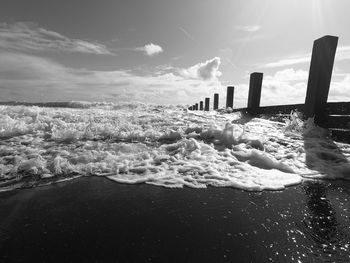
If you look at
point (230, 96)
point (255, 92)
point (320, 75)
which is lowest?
point (230, 96)

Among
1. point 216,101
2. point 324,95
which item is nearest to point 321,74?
point 324,95

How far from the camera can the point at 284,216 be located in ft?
9.79

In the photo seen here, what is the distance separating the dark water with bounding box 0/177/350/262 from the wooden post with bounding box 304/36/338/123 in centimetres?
435

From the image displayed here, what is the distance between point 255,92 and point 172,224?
1098cm

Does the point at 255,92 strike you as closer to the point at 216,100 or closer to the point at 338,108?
the point at 338,108

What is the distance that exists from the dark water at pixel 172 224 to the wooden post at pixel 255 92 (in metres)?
9.17

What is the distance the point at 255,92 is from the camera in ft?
41.5

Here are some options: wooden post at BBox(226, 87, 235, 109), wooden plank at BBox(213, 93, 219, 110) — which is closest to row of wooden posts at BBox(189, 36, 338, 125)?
wooden post at BBox(226, 87, 235, 109)

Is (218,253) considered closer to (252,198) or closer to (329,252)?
(329,252)

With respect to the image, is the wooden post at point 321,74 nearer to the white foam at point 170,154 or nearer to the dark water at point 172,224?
the white foam at point 170,154

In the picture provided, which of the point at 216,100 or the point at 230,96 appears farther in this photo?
the point at 216,100

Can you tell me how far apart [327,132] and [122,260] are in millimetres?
6910

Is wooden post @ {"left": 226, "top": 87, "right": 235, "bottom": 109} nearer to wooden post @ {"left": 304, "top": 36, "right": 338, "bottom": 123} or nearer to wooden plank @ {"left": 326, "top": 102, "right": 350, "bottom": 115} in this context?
wooden post @ {"left": 304, "top": 36, "right": 338, "bottom": 123}

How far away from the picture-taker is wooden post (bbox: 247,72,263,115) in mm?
12570
